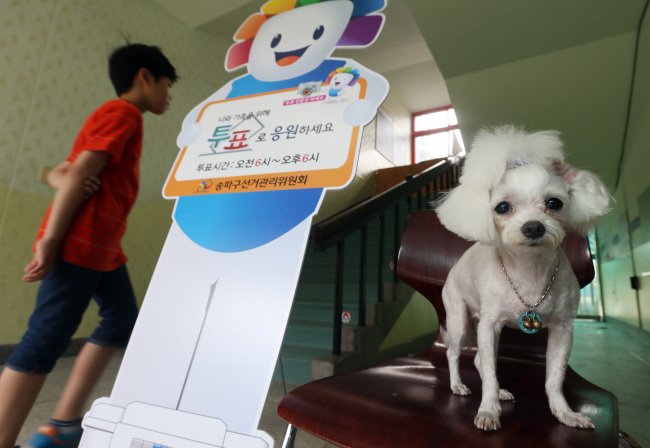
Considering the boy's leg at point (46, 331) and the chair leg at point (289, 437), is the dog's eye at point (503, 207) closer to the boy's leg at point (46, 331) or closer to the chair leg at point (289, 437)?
the chair leg at point (289, 437)

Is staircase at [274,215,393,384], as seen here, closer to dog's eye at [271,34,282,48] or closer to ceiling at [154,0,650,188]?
dog's eye at [271,34,282,48]

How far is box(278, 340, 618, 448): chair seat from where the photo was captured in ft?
1.64

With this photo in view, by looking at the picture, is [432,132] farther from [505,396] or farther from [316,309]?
[505,396]

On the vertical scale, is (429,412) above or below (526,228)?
below

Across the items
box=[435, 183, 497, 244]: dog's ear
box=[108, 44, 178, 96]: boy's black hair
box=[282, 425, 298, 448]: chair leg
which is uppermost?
box=[108, 44, 178, 96]: boy's black hair

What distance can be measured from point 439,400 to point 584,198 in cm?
47

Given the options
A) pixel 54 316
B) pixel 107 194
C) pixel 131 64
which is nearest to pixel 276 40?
pixel 131 64

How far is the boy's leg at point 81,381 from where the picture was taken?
1.00 metres

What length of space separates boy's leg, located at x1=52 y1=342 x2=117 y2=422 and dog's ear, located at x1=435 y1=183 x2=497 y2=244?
3.67ft

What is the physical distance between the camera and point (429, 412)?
23.1 inches

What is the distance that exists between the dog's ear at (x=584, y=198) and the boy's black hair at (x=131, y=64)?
1.28 m

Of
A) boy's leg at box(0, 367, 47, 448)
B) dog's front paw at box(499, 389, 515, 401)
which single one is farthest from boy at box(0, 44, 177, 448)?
dog's front paw at box(499, 389, 515, 401)

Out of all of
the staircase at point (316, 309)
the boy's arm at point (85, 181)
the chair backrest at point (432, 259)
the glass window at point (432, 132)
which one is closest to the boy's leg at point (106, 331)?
the boy's arm at point (85, 181)

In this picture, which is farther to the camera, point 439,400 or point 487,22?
point 487,22
